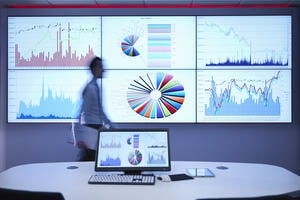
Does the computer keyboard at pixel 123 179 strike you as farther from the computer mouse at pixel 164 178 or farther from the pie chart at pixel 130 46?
the pie chart at pixel 130 46

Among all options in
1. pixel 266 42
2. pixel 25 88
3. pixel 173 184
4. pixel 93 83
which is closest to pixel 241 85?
pixel 266 42

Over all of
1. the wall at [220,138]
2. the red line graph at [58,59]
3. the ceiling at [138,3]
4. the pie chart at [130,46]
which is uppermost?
the ceiling at [138,3]

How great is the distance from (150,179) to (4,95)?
9.55 ft

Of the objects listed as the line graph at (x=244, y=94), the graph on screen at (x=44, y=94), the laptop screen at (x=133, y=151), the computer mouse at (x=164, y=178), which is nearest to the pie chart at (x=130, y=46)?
the graph on screen at (x=44, y=94)

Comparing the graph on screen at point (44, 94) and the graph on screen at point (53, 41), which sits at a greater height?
the graph on screen at point (53, 41)

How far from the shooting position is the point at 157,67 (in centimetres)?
361

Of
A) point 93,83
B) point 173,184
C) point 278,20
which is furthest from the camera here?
point 278,20

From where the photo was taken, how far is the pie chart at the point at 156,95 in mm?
3584

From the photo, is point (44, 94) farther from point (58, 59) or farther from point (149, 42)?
point (149, 42)

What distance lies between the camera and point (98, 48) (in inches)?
142

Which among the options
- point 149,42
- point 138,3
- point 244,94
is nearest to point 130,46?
point 149,42

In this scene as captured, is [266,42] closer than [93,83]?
No

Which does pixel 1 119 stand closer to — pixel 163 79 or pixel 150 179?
pixel 163 79

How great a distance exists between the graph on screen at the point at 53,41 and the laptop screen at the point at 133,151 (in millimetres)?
2006
